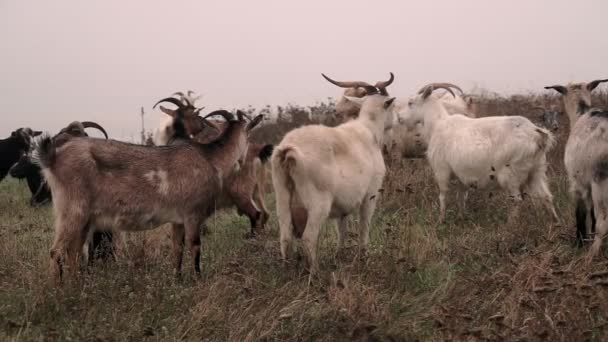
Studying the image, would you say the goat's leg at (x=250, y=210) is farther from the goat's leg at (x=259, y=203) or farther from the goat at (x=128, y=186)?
the goat at (x=128, y=186)

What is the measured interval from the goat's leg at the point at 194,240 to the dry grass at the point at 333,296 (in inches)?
5.6

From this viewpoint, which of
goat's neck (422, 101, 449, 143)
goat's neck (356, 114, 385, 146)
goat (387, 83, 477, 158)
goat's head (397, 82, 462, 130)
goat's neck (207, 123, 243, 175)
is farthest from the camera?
goat (387, 83, 477, 158)

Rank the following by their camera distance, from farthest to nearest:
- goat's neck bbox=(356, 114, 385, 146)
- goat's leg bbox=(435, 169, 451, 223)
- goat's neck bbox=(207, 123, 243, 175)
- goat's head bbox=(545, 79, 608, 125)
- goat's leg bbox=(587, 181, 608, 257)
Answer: goat's leg bbox=(435, 169, 451, 223) < goat's head bbox=(545, 79, 608, 125) < goat's neck bbox=(356, 114, 385, 146) < goat's neck bbox=(207, 123, 243, 175) < goat's leg bbox=(587, 181, 608, 257)

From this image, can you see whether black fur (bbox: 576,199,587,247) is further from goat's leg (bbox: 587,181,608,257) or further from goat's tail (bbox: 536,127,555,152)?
goat's tail (bbox: 536,127,555,152)

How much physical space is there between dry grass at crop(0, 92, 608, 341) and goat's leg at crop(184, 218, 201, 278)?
0.47ft

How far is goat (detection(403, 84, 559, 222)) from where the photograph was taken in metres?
7.27

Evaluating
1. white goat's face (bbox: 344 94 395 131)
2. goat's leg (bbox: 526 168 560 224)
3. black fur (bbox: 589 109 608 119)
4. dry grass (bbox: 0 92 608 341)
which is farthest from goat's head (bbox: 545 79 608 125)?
white goat's face (bbox: 344 94 395 131)

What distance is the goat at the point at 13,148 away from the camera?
10.2 metres

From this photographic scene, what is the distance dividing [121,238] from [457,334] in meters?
3.47

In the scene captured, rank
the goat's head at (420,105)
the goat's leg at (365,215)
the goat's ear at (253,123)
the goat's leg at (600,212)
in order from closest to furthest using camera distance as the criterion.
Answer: the goat's leg at (600,212) → the goat's leg at (365,215) → the goat's ear at (253,123) → the goat's head at (420,105)

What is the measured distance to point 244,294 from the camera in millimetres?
4422

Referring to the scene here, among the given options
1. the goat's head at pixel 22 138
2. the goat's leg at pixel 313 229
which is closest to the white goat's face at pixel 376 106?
the goat's leg at pixel 313 229

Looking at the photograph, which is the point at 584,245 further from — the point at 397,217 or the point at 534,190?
the point at 397,217

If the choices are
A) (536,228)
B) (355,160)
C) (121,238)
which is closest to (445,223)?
(536,228)
